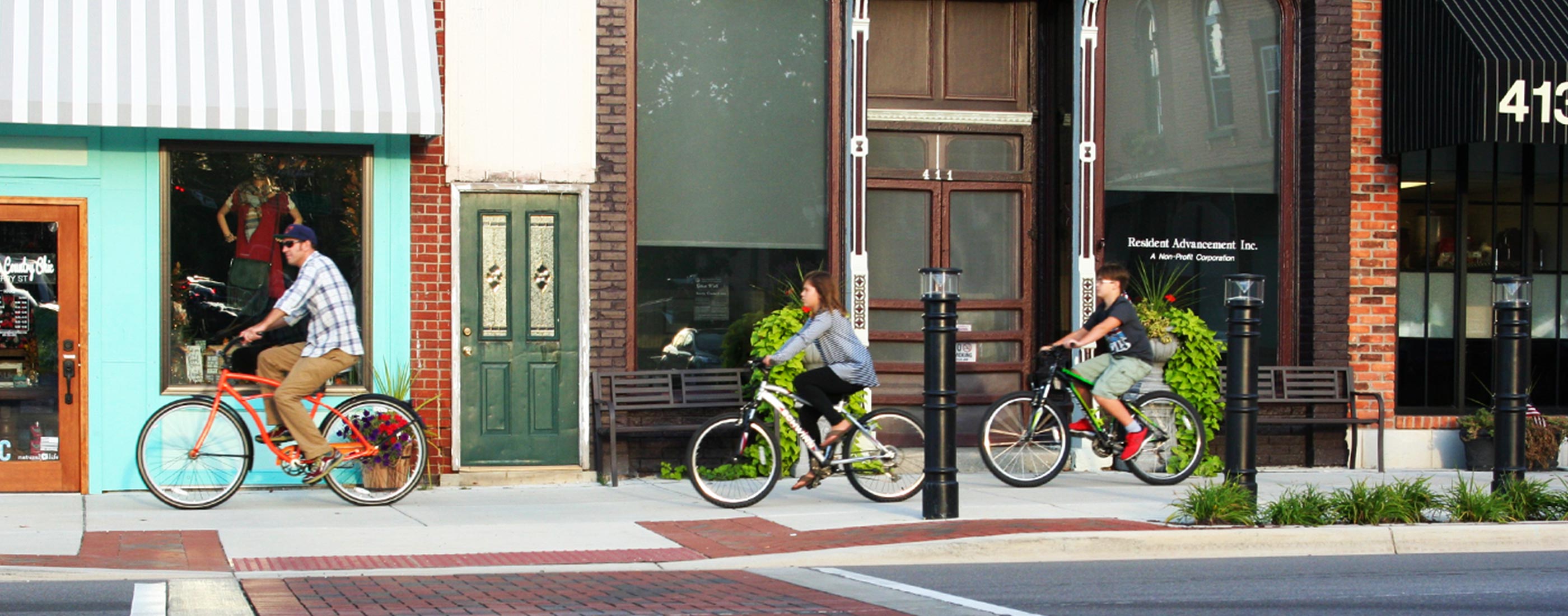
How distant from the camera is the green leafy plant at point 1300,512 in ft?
30.5

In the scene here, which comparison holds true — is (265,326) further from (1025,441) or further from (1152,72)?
(1152,72)

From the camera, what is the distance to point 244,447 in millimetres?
10203

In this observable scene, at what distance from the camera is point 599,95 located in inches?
469

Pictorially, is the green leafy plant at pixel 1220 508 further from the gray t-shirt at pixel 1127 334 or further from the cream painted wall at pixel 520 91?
the cream painted wall at pixel 520 91

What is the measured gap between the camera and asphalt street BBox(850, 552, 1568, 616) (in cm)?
696

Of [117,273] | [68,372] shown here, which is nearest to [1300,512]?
[117,273]

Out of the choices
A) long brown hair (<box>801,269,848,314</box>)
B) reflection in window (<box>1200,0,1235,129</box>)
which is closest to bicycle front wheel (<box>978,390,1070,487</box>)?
long brown hair (<box>801,269,848,314</box>)

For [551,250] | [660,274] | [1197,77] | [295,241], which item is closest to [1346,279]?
[1197,77]

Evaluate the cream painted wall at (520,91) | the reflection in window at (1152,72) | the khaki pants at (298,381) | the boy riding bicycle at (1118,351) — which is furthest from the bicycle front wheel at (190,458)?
the reflection in window at (1152,72)

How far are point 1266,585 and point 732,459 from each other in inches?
155

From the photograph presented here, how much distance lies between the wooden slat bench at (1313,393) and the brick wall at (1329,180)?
144 mm

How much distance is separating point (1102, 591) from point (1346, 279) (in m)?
6.66

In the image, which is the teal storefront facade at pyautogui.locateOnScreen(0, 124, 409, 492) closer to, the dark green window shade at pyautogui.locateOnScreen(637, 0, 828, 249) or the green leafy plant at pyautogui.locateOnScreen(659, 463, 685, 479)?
the dark green window shade at pyautogui.locateOnScreen(637, 0, 828, 249)

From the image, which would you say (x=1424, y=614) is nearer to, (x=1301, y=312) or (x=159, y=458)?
(x=1301, y=312)
